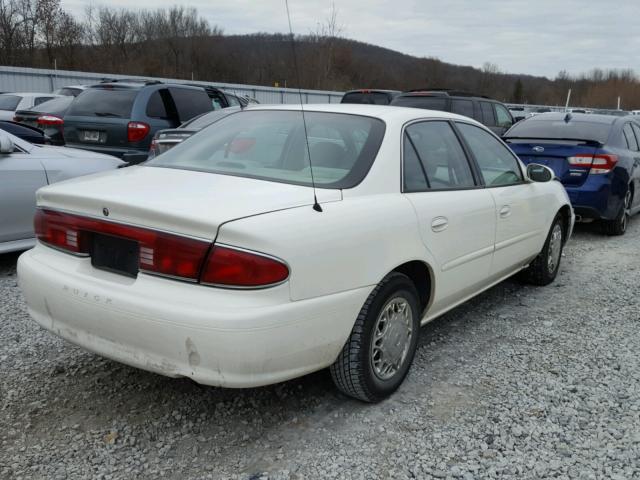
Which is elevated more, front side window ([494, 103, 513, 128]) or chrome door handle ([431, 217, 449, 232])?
front side window ([494, 103, 513, 128])

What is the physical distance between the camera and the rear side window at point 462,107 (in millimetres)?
11070

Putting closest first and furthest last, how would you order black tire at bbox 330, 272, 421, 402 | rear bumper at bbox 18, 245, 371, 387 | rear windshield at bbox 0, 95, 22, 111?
rear bumper at bbox 18, 245, 371, 387, black tire at bbox 330, 272, 421, 402, rear windshield at bbox 0, 95, 22, 111

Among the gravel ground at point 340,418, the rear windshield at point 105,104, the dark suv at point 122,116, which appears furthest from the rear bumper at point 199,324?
the rear windshield at point 105,104

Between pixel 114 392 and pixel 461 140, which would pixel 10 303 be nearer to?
pixel 114 392

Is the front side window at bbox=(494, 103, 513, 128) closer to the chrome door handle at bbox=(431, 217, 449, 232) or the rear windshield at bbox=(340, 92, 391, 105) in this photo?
the rear windshield at bbox=(340, 92, 391, 105)

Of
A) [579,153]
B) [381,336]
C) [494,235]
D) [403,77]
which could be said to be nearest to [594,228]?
[579,153]

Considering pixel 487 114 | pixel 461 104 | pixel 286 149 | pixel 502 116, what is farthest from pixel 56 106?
pixel 286 149

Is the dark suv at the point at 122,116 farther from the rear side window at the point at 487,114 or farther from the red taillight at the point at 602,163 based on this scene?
the rear side window at the point at 487,114

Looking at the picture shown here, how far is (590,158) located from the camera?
711 centimetres

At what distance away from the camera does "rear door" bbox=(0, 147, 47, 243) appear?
5004mm

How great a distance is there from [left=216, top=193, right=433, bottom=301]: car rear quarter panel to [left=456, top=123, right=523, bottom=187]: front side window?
46.7 inches

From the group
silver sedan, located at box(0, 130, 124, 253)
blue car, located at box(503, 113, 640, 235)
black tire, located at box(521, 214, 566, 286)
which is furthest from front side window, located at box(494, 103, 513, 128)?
silver sedan, located at box(0, 130, 124, 253)

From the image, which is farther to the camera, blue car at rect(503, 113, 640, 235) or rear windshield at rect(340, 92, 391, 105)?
rear windshield at rect(340, 92, 391, 105)

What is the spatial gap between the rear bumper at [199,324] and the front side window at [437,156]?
102 centimetres
